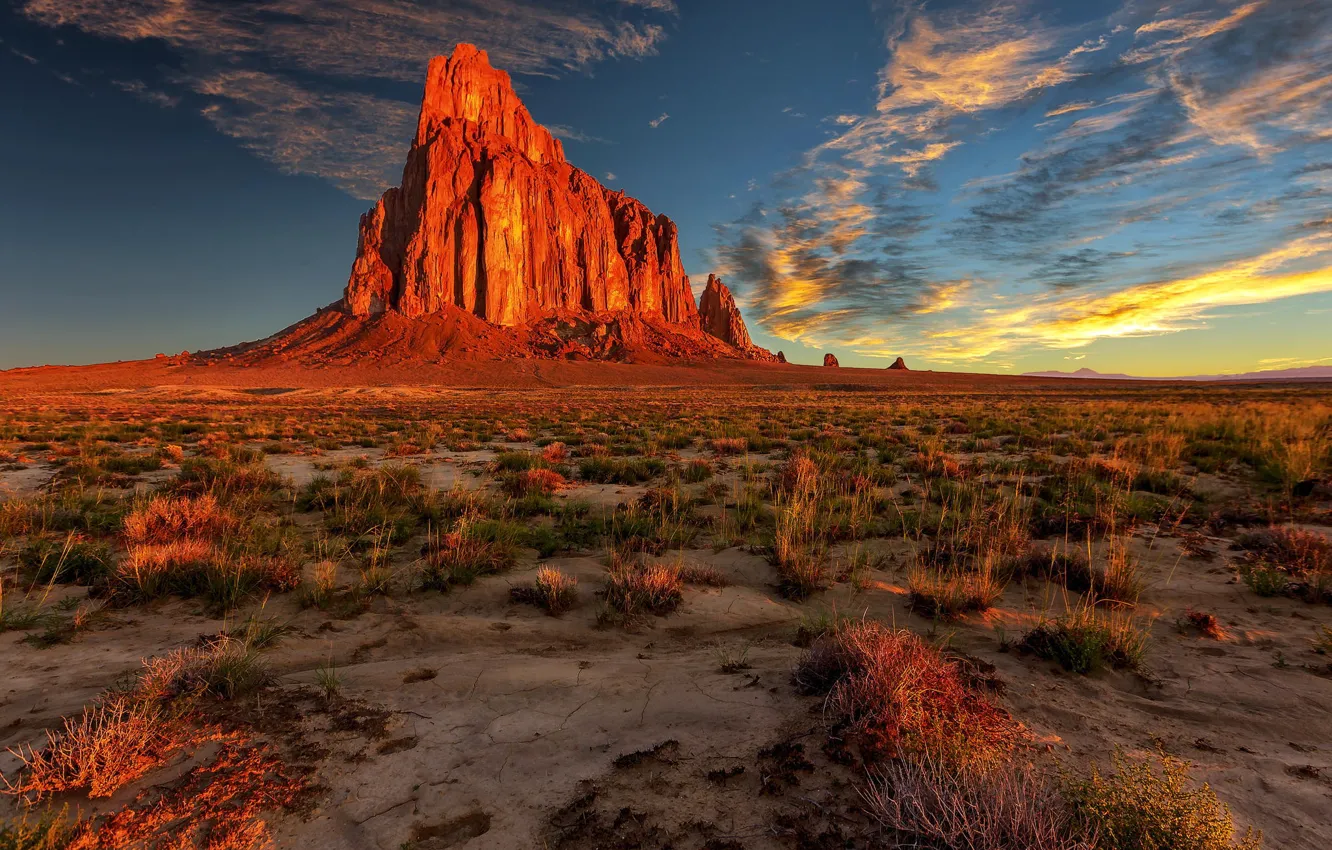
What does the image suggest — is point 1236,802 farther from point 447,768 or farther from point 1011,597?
point 447,768

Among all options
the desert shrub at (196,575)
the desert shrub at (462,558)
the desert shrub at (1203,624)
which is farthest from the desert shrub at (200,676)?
the desert shrub at (1203,624)

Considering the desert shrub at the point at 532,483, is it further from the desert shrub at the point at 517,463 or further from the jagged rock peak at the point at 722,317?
the jagged rock peak at the point at 722,317

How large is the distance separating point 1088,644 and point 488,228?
12934cm

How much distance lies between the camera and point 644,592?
4715 mm

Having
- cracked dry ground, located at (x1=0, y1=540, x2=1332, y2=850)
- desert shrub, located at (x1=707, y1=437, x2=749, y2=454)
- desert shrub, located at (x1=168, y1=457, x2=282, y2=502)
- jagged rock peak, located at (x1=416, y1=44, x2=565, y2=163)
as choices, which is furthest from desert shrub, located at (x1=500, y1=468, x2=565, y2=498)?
jagged rock peak, located at (x1=416, y1=44, x2=565, y2=163)

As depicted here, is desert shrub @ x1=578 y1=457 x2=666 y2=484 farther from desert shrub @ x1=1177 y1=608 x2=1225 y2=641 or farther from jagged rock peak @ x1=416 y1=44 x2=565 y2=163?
jagged rock peak @ x1=416 y1=44 x2=565 y2=163

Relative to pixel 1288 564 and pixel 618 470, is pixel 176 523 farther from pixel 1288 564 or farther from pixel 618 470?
pixel 1288 564

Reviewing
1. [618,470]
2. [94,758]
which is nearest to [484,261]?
[618,470]

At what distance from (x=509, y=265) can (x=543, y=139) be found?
5288 centimetres

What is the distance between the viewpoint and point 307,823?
2.24 m

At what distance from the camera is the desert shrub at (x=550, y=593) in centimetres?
472

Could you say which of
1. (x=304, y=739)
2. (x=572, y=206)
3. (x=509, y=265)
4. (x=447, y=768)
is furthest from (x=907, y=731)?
(x=572, y=206)

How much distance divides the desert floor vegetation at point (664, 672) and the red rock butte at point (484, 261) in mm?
102068

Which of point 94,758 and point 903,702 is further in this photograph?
point 903,702
